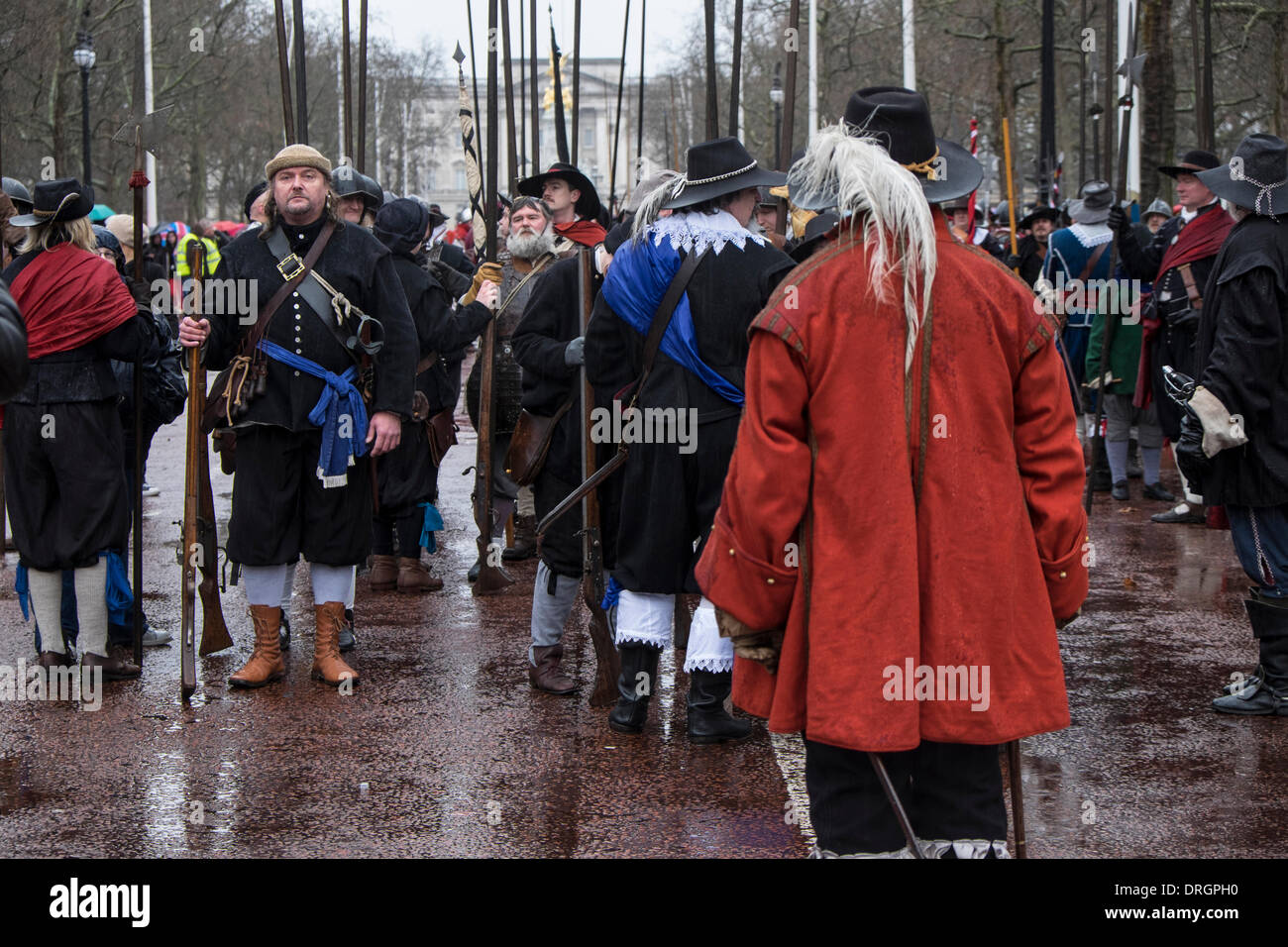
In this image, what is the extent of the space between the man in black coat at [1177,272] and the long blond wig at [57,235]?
5.21m

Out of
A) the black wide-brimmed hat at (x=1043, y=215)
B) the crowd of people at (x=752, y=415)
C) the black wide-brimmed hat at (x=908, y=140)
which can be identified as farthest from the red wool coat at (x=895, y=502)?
the black wide-brimmed hat at (x=1043, y=215)

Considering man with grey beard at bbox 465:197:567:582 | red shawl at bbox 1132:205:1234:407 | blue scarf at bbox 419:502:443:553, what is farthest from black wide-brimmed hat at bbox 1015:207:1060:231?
blue scarf at bbox 419:502:443:553

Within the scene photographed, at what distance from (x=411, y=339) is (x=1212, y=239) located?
14.5 feet

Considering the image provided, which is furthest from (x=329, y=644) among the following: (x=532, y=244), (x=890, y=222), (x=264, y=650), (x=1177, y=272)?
(x=1177, y=272)

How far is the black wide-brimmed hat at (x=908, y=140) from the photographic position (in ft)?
12.1

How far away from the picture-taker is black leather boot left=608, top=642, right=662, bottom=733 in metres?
5.78

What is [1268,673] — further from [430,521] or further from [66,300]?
[66,300]

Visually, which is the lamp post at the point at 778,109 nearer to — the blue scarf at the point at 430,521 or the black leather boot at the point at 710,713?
the blue scarf at the point at 430,521

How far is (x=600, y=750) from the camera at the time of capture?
5.61m

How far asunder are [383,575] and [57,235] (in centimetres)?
283

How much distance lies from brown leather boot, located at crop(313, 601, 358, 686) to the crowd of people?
0.05ft

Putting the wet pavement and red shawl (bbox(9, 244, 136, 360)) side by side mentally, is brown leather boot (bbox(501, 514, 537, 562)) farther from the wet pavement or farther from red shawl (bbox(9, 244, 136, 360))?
red shawl (bbox(9, 244, 136, 360))

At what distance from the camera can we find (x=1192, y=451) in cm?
602

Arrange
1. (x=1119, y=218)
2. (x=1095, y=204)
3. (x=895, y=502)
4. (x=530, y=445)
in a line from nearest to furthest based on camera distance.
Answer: (x=895, y=502) < (x=530, y=445) < (x=1119, y=218) < (x=1095, y=204)
